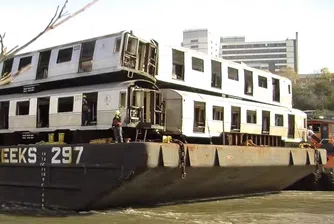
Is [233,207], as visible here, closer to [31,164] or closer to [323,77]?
[31,164]

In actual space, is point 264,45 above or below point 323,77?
above

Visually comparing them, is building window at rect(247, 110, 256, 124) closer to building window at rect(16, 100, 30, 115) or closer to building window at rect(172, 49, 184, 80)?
building window at rect(172, 49, 184, 80)

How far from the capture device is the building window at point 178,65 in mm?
12891

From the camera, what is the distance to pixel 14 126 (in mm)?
13102

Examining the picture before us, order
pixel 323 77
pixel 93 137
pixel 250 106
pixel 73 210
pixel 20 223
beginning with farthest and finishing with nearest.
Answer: pixel 323 77 < pixel 250 106 < pixel 93 137 < pixel 73 210 < pixel 20 223

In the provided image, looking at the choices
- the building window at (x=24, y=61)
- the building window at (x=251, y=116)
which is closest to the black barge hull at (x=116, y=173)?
the building window at (x=251, y=116)

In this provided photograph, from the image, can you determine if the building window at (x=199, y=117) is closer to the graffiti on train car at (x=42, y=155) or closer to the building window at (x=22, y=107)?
the graffiti on train car at (x=42, y=155)

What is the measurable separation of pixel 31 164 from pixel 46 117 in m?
2.02

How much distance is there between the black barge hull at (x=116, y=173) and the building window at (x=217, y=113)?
1.31 metres

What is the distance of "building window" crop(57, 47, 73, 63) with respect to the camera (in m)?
A: 12.4

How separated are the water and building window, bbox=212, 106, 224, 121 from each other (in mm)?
2437

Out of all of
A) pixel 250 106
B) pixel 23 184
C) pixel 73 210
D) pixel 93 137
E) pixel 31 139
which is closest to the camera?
pixel 73 210

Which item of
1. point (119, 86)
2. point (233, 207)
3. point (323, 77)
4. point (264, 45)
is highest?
point (264, 45)

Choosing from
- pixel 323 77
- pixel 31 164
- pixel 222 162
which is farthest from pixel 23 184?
pixel 323 77
